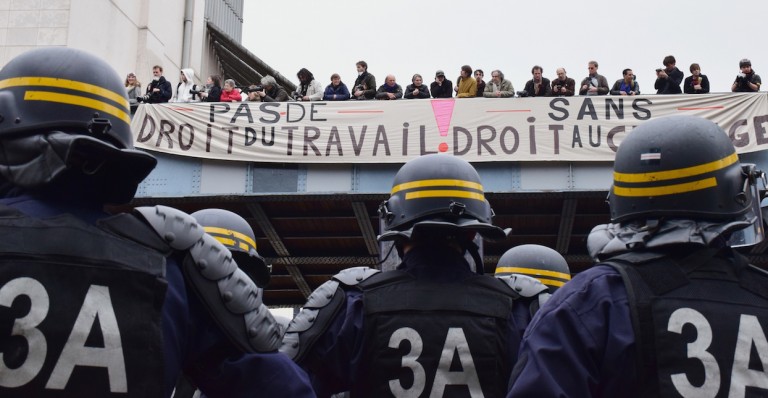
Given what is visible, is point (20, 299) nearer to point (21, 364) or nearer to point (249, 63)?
point (21, 364)

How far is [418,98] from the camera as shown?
1675 centimetres

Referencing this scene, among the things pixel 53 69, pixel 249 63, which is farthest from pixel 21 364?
pixel 249 63

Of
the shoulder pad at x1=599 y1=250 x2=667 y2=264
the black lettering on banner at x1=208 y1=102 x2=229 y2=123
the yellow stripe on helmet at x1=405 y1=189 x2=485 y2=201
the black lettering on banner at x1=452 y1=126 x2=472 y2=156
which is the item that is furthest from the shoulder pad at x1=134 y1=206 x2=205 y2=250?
the black lettering on banner at x1=208 y1=102 x2=229 y2=123

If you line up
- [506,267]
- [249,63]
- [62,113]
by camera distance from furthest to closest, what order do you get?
[249,63]
[506,267]
[62,113]

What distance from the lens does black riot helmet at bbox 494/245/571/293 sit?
7383mm

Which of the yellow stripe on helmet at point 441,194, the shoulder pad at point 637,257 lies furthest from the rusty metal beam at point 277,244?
the shoulder pad at point 637,257

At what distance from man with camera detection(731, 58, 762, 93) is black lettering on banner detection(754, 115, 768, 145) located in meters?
0.68

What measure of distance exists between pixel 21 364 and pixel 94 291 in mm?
293

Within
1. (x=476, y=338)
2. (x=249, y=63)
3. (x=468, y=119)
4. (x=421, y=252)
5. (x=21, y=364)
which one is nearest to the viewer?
(x=21, y=364)

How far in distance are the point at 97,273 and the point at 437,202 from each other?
231 centimetres

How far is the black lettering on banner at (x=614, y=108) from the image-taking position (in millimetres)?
15664

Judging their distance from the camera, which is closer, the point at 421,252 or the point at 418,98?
the point at 421,252

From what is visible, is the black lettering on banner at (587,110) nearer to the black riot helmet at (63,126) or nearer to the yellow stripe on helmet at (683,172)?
the yellow stripe on helmet at (683,172)

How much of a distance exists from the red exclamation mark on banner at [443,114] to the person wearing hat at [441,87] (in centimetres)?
59
